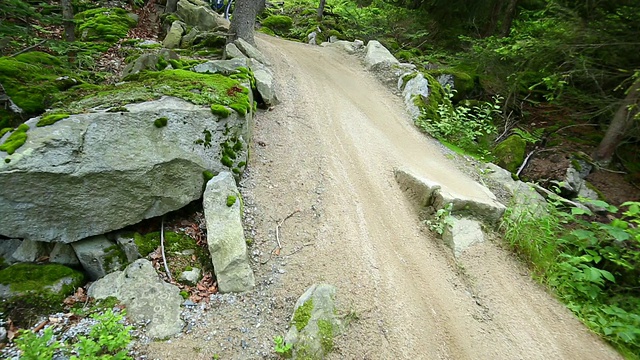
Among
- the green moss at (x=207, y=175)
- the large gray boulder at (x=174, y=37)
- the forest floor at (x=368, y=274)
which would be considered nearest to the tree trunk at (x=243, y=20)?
the large gray boulder at (x=174, y=37)

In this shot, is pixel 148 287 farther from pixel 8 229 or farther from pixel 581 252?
pixel 581 252

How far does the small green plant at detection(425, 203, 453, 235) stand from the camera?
567 centimetres

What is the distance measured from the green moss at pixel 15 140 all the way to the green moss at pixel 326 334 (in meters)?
4.40

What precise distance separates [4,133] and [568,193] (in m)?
12.1

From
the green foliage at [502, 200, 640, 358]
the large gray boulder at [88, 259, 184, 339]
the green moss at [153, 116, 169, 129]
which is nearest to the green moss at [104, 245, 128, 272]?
the large gray boulder at [88, 259, 184, 339]

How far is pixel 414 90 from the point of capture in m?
10.5

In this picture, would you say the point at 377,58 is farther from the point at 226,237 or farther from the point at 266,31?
the point at 226,237

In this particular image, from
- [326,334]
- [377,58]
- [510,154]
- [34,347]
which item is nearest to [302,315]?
[326,334]

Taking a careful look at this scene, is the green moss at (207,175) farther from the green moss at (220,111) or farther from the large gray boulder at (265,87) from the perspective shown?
the large gray boulder at (265,87)

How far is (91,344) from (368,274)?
11.0 feet

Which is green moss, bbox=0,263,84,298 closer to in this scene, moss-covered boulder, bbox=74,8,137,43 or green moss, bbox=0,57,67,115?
green moss, bbox=0,57,67,115

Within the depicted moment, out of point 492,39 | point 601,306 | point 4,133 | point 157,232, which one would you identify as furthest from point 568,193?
point 4,133

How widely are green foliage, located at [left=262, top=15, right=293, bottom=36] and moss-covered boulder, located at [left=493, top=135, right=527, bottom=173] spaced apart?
13603 mm

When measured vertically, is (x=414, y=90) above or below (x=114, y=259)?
above
